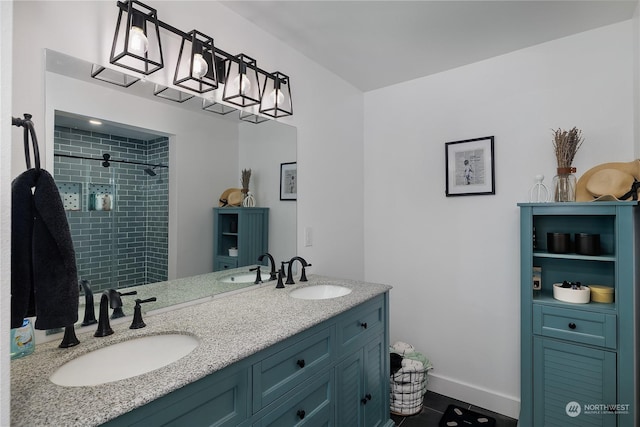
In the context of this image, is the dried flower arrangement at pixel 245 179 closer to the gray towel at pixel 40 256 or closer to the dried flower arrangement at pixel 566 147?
the gray towel at pixel 40 256

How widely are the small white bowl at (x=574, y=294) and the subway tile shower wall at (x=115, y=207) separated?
2.27 m

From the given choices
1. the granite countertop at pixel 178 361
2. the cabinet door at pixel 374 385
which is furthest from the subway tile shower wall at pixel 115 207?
the cabinet door at pixel 374 385

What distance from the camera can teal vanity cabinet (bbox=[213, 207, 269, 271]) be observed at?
1.78 metres

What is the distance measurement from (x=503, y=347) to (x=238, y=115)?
8.10ft

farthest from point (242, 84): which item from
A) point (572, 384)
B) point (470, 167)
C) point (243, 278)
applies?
point (572, 384)

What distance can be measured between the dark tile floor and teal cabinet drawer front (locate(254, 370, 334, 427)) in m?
1.01

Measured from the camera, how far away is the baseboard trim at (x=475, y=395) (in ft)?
7.43

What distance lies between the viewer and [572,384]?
1.83 metres

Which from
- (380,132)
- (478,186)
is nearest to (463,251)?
(478,186)

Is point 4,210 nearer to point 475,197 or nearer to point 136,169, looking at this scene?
point 136,169

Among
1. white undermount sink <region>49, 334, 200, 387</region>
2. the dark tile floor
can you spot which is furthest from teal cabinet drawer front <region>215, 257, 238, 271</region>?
the dark tile floor

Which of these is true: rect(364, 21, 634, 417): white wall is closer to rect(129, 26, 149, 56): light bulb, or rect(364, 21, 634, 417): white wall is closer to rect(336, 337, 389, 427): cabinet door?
rect(336, 337, 389, 427): cabinet door

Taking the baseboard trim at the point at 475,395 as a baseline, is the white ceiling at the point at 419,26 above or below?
above

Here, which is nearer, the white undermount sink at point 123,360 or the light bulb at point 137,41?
the white undermount sink at point 123,360
